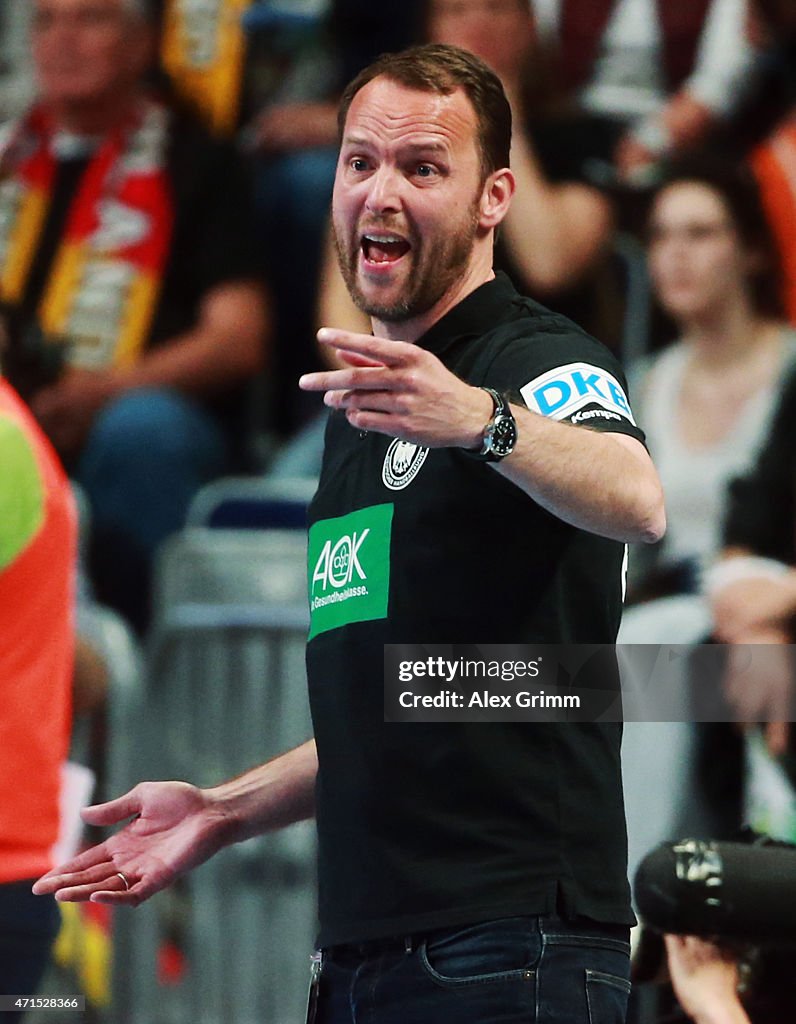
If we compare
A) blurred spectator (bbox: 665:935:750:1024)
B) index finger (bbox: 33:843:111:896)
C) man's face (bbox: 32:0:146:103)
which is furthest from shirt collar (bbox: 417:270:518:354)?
man's face (bbox: 32:0:146:103)

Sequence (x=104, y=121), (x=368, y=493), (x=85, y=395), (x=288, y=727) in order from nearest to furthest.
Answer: (x=368, y=493), (x=288, y=727), (x=85, y=395), (x=104, y=121)

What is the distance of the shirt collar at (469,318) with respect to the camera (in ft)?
8.18

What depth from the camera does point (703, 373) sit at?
17.6 ft

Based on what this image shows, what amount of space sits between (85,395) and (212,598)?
2.98ft

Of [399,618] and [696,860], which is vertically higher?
[399,618]

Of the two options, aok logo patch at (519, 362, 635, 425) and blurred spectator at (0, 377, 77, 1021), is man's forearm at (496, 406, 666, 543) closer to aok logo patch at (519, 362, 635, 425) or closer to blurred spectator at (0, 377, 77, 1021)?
aok logo patch at (519, 362, 635, 425)

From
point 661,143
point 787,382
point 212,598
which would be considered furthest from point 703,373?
point 212,598

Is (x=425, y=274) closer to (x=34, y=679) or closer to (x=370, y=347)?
(x=370, y=347)

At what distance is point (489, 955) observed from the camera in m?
2.19

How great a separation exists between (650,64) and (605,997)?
14.3 ft

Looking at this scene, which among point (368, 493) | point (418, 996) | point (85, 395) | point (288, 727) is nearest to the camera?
point (418, 996)

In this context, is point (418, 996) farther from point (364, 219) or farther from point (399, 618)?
point (364, 219)

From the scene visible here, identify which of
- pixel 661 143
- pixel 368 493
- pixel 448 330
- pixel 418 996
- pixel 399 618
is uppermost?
pixel 661 143

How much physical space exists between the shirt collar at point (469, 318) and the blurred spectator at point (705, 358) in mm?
2748
